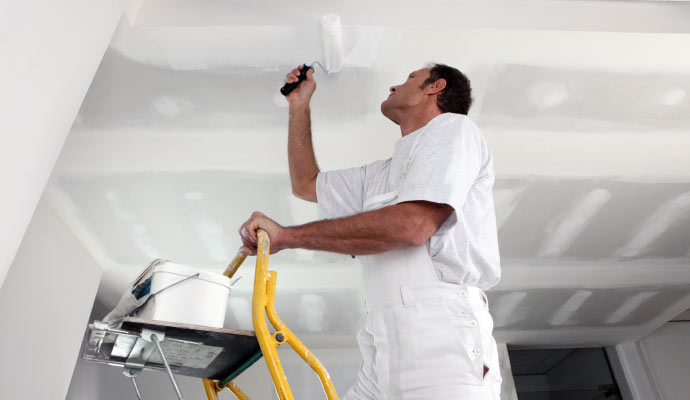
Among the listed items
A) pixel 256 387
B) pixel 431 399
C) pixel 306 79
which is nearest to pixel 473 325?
pixel 431 399

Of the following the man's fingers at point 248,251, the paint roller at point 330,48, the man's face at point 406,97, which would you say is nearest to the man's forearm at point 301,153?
the paint roller at point 330,48

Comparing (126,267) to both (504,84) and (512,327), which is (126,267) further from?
(512,327)

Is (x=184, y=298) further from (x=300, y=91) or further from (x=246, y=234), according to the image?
(x=300, y=91)

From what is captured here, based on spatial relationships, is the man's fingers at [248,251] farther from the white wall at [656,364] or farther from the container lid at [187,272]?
the white wall at [656,364]

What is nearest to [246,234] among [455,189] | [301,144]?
[455,189]

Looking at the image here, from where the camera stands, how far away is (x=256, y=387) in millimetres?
5707

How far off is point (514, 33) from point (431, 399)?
1.68 m

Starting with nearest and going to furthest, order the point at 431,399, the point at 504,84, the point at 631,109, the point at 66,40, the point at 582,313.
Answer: the point at 431,399 < the point at 66,40 < the point at 504,84 < the point at 631,109 < the point at 582,313

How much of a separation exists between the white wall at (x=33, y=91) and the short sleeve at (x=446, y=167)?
989 mm

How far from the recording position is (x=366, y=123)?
2701 mm

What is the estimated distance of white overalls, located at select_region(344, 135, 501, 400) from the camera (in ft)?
3.93

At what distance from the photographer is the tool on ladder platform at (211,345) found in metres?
1.21

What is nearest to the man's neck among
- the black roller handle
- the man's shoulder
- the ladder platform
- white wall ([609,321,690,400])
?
the man's shoulder

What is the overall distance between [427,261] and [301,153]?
2.65 ft
